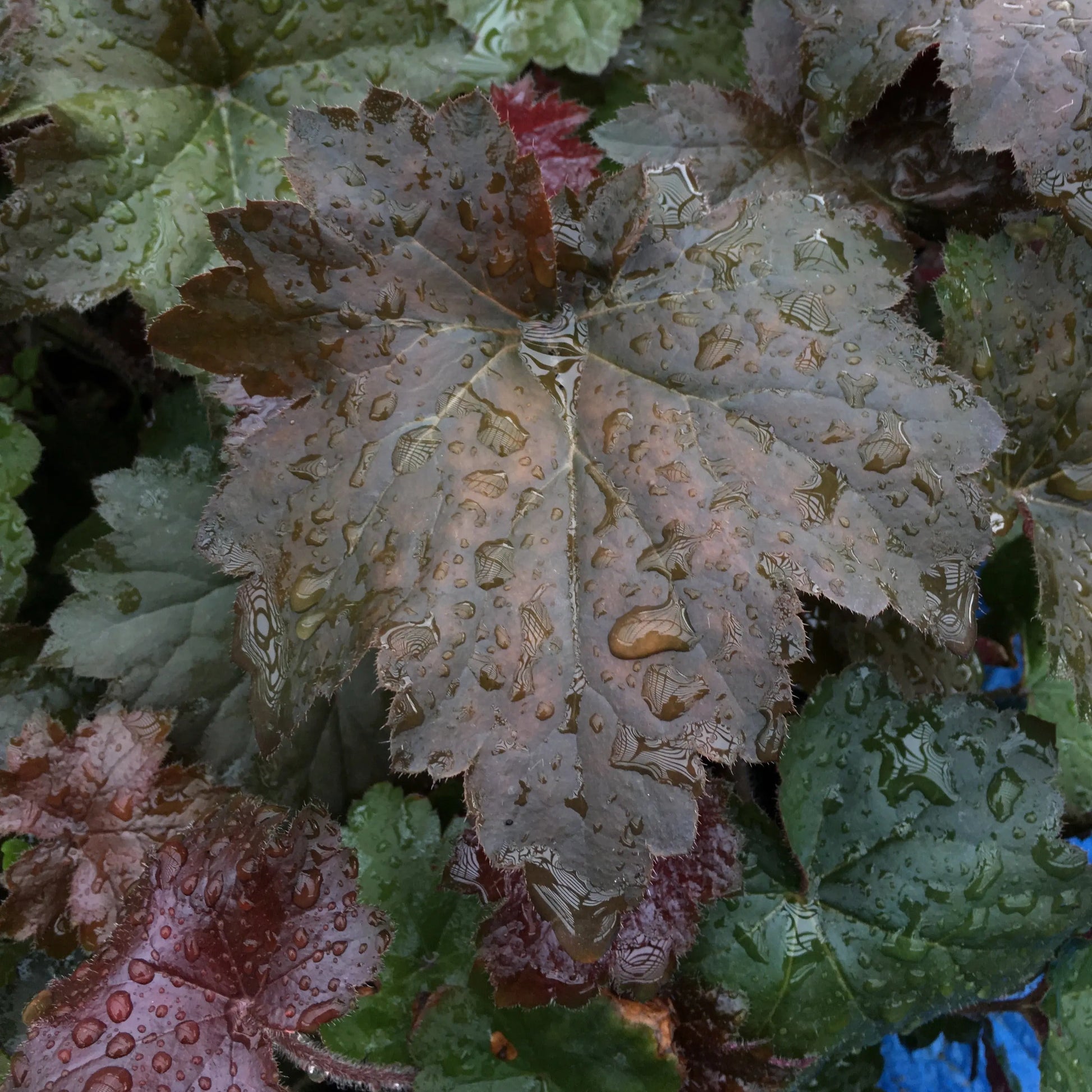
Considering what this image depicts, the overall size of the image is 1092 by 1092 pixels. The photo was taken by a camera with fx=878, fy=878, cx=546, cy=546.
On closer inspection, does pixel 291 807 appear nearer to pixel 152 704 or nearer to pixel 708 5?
pixel 152 704

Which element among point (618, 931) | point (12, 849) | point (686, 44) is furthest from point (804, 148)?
point (12, 849)

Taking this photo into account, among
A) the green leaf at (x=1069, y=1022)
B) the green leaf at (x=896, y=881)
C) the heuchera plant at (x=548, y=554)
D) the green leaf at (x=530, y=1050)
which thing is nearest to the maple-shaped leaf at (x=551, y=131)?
the heuchera plant at (x=548, y=554)

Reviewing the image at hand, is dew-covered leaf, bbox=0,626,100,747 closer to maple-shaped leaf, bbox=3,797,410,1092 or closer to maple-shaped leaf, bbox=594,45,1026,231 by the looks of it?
maple-shaped leaf, bbox=3,797,410,1092

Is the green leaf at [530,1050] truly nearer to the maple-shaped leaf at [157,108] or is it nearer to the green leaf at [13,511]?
the green leaf at [13,511]

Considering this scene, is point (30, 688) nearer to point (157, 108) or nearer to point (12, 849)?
point (12, 849)

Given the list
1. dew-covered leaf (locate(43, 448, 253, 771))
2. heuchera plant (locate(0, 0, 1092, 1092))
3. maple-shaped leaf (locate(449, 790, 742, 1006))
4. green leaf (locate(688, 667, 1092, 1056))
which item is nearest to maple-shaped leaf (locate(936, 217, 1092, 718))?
heuchera plant (locate(0, 0, 1092, 1092))

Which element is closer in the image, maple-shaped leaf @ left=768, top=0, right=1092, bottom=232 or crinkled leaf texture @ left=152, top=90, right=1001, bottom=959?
crinkled leaf texture @ left=152, top=90, right=1001, bottom=959

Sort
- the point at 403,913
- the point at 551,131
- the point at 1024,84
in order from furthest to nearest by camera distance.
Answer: the point at 551,131 < the point at 403,913 < the point at 1024,84
